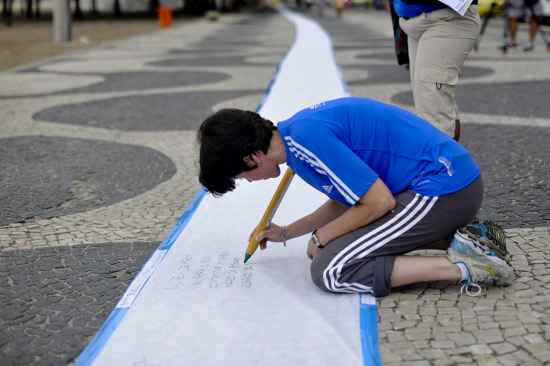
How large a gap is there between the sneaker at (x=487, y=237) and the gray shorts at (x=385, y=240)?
0.19 feet

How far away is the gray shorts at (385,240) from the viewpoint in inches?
110

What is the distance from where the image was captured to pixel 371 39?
55.2 feet

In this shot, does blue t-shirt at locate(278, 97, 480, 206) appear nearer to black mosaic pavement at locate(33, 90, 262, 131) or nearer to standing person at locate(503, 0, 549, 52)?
black mosaic pavement at locate(33, 90, 262, 131)

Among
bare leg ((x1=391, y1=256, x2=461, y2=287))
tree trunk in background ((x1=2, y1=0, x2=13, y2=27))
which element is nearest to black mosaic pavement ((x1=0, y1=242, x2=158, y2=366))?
bare leg ((x1=391, y1=256, x2=461, y2=287))

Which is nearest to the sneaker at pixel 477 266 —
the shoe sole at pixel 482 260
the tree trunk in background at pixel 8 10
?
the shoe sole at pixel 482 260

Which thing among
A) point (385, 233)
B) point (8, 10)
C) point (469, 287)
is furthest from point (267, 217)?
point (8, 10)

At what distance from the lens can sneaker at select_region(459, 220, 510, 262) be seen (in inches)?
111

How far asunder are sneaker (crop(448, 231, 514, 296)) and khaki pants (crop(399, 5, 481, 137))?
1159mm

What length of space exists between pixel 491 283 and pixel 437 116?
126 centimetres

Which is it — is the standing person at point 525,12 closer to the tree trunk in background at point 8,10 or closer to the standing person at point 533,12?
the standing person at point 533,12

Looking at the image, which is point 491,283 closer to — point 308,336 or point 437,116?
point 308,336

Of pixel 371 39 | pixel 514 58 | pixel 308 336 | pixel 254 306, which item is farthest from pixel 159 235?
pixel 371 39

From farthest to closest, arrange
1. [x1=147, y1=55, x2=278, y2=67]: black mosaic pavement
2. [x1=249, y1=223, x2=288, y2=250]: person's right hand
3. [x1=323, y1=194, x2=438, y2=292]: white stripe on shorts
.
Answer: [x1=147, y1=55, x2=278, y2=67]: black mosaic pavement < [x1=249, y1=223, x2=288, y2=250]: person's right hand < [x1=323, y1=194, x2=438, y2=292]: white stripe on shorts

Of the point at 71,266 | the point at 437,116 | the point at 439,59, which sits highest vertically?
the point at 439,59
